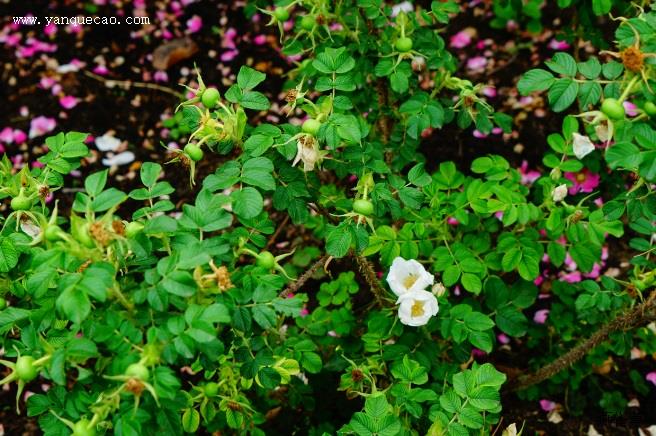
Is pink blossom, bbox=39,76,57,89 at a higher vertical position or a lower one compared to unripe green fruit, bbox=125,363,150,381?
lower

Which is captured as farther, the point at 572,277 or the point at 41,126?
the point at 41,126

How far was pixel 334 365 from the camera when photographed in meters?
2.08

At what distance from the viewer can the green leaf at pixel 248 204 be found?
142 centimetres

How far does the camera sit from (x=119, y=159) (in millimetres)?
3656

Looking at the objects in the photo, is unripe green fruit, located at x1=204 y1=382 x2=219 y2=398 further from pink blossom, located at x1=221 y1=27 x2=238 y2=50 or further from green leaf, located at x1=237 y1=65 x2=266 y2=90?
pink blossom, located at x1=221 y1=27 x2=238 y2=50

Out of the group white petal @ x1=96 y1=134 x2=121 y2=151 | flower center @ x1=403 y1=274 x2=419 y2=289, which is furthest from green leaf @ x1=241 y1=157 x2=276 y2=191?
white petal @ x1=96 y1=134 x2=121 y2=151

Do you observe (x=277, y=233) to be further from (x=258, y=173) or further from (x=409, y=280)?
(x=258, y=173)

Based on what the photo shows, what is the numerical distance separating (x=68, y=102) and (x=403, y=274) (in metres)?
3.00

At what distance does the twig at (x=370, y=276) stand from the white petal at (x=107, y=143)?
2334mm

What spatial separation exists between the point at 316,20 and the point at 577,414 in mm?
1723

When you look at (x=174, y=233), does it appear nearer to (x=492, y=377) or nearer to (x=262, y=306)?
(x=262, y=306)

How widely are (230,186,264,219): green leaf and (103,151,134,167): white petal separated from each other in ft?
7.98

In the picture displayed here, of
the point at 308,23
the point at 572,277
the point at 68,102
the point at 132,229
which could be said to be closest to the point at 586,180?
the point at 572,277

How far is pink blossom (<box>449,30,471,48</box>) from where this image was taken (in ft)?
12.7
